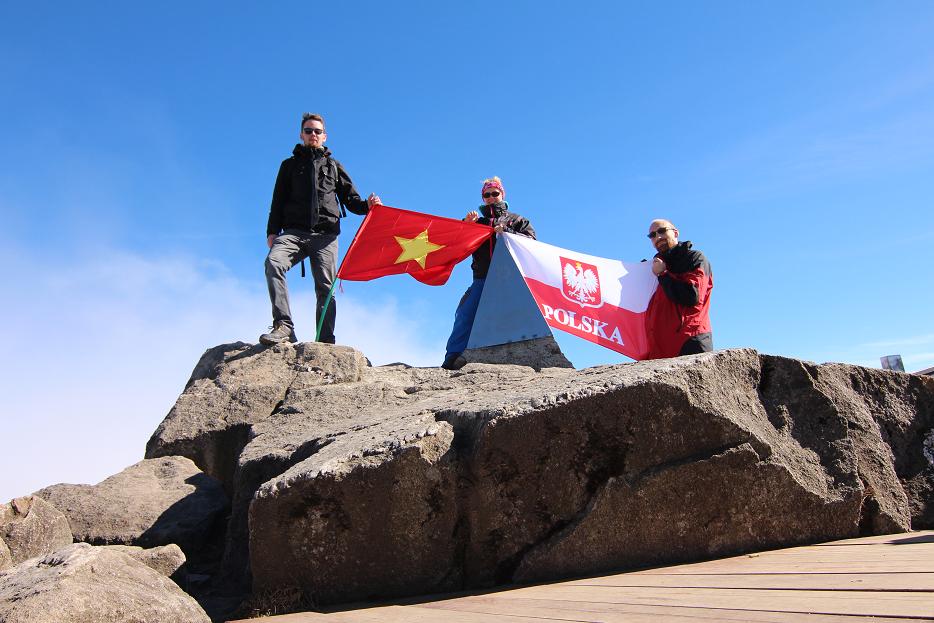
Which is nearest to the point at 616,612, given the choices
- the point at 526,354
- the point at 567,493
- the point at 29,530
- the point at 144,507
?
the point at 567,493

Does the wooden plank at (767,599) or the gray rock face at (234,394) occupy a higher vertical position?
the gray rock face at (234,394)

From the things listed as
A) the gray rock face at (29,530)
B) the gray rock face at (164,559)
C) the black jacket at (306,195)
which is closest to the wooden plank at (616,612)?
the gray rock face at (164,559)

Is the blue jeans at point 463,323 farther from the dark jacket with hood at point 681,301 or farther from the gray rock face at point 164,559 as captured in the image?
the gray rock face at point 164,559

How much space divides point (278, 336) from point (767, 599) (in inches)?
177

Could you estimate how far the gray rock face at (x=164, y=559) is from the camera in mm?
3457

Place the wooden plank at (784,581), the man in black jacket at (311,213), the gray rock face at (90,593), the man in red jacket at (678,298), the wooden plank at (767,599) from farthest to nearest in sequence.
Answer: the man in black jacket at (311,213) < the man in red jacket at (678,298) < the gray rock face at (90,593) < the wooden plank at (784,581) < the wooden plank at (767,599)

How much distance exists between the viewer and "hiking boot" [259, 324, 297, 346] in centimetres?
559

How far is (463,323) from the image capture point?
254 inches

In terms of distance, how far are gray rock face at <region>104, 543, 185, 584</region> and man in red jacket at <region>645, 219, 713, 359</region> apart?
3.10m

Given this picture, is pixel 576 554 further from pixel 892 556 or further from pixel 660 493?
pixel 892 556

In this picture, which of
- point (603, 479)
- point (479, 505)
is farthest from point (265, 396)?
point (603, 479)

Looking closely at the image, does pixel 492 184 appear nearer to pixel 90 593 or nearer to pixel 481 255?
pixel 481 255

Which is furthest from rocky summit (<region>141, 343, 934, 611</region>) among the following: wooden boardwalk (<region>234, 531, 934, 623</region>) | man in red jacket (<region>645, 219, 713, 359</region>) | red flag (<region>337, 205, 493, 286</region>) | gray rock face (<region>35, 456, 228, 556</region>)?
red flag (<region>337, 205, 493, 286</region>)

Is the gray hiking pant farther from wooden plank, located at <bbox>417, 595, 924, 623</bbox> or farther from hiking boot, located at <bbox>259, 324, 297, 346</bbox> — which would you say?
wooden plank, located at <bbox>417, 595, 924, 623</bbox>
